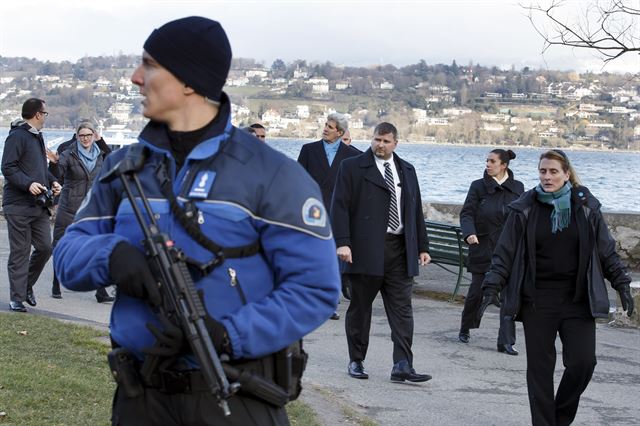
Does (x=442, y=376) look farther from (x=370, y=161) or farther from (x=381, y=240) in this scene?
(x=370, y=161)

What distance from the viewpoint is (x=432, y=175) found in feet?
199

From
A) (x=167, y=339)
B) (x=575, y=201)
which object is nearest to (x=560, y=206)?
(x=575, y=201)

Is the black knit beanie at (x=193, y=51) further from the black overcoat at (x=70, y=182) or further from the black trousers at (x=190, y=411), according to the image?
the black overcoat at (x=70, y=182)

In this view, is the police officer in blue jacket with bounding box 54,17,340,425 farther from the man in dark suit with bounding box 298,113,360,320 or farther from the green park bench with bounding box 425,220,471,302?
the green park bench with bounding box 425,220,471,302

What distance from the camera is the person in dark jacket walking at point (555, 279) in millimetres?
7277

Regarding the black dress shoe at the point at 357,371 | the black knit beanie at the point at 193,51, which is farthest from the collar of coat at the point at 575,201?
the black knit beanie at the point at 193,51

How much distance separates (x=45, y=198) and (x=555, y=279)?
5.70m

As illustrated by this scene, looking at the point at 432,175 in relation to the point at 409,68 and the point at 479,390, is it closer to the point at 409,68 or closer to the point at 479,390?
the point at 409,68

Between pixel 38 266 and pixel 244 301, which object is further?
pixel 38 266

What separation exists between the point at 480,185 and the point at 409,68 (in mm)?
61630

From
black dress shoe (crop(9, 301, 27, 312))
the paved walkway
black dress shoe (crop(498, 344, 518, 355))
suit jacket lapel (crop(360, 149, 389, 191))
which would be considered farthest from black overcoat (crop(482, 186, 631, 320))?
black dress shoe (crop(9, 301, 27, 312))

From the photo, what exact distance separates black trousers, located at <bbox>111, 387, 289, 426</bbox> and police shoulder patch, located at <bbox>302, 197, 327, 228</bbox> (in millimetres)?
561

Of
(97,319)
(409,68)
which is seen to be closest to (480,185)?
(97,319)

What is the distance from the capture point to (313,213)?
3.59m
